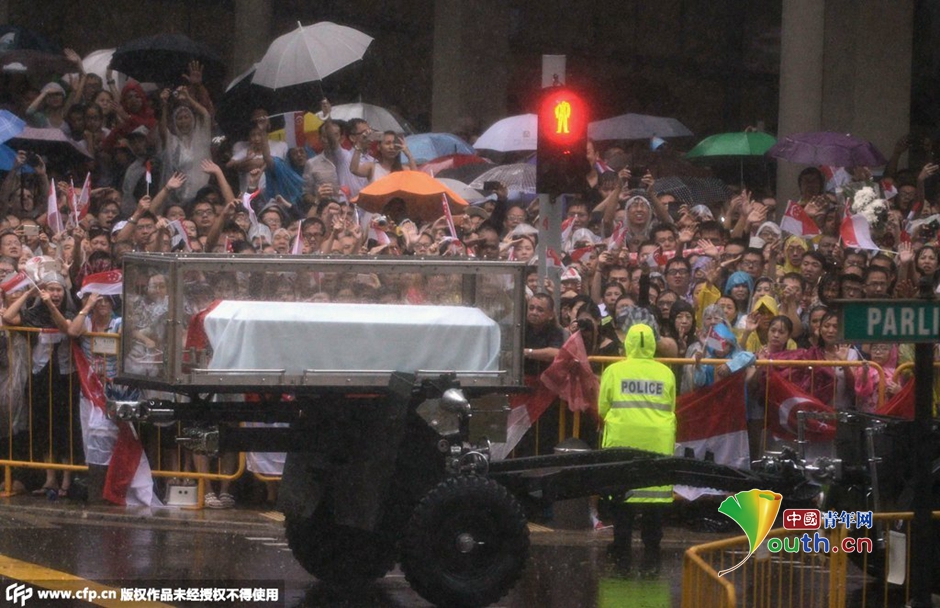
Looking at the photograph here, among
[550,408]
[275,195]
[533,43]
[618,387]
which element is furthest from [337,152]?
[533,43]

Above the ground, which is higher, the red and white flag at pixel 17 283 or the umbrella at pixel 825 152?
the umbrella at pixel 825 152

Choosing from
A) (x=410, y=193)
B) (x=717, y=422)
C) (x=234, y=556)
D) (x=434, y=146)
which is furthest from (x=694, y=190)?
(x=234, y=556)

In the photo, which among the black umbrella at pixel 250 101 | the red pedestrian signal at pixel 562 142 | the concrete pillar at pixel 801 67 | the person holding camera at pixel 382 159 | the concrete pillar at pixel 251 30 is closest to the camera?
the red pedestrian signal at pixel 562 142

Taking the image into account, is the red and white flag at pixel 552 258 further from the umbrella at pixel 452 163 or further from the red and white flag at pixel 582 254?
the umbrella at pixel 452 163

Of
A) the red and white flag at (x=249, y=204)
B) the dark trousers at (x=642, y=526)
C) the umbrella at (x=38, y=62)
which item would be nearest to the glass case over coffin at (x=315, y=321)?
the dark trousers at (x=642, y=526)

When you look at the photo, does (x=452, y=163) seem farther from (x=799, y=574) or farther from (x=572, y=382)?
(x=799, y=574)

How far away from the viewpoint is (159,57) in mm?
19125

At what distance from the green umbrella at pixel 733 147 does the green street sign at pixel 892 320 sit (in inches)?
531

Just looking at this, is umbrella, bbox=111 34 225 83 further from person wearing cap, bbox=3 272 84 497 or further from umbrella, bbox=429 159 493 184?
person wearing cap, bbox=3 272 84 497

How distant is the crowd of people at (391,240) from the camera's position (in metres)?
13.5

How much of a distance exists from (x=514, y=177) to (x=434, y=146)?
3295mm

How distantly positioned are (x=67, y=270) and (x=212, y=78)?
6988 millimetres

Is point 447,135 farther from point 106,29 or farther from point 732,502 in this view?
point 732,502

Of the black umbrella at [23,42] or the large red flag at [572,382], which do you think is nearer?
the large red flag at [572,382]
